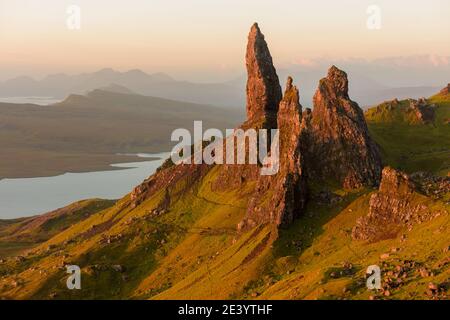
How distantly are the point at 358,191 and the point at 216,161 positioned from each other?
224 feet

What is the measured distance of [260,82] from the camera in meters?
178

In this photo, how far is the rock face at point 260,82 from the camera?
178 metres

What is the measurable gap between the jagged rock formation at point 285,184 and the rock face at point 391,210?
57.6 ft

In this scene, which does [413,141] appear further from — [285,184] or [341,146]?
[285,184]

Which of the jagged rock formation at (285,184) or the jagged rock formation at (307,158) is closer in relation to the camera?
the jagged rock formation at (285,184)

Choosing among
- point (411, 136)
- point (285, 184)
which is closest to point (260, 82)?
point (411, 136)

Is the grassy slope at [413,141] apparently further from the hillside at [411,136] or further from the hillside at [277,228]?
the hillside at [277,228]

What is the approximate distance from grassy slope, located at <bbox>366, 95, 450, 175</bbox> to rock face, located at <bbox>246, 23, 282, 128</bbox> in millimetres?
33951

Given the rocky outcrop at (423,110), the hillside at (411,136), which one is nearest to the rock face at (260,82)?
the hillside at (411,136)

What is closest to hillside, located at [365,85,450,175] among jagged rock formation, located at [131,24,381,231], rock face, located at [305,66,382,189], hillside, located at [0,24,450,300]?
hillside, located at [0,24,450,300]

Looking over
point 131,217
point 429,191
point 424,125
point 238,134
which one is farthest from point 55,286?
point 424,125

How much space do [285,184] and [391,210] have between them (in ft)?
83.8

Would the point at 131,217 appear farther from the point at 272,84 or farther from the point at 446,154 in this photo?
the point at 446,154

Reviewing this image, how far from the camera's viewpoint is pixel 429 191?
98000 mm
